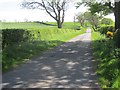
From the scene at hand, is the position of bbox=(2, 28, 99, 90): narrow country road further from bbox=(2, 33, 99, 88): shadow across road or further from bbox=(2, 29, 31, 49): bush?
bbox=(2, 29, 31, 49): bush

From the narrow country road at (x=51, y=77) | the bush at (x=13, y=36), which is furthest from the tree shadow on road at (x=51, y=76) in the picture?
the bush at (x=13, y=36)

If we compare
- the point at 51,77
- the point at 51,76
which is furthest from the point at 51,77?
the point at 51,76

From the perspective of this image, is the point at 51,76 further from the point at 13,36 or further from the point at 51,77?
the point at 13,36

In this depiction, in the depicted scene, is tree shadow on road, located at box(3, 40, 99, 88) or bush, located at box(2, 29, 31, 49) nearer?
tree shadow on road, located at box(3, 40, 99, 88)

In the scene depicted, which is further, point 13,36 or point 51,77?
point 13,36

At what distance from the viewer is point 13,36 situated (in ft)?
77.4

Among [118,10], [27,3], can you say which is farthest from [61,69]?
[27,3]

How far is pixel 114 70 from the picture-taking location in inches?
437

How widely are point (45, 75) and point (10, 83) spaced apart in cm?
182

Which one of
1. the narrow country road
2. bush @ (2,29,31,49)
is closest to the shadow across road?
the narrow country road

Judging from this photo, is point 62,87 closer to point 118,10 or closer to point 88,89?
point 88,89

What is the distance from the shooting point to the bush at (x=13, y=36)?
68.2 ft

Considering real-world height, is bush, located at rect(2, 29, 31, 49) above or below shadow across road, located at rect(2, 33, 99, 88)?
above

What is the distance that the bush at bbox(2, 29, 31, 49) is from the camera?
20.8 m
